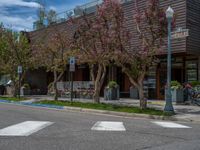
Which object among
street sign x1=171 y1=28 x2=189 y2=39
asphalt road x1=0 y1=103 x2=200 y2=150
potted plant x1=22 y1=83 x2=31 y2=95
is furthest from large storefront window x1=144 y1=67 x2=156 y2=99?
asphalt road x1=0 y1=103 x2=200 y2=150

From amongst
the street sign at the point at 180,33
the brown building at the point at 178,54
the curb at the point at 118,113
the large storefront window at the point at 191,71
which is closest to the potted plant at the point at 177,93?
the brown building at the point at 178,54

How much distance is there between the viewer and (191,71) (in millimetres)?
25000

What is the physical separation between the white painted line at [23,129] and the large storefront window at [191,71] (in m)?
14.8

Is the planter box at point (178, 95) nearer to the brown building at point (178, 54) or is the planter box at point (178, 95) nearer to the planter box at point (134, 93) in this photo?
the brown building at point (178, 54)

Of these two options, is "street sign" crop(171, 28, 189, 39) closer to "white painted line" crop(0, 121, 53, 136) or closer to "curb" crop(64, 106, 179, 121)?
"curb" crop(64, 106, 179, 121)

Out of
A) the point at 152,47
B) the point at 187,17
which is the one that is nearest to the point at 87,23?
the point at 152,47

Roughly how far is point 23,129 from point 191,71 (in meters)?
16.7

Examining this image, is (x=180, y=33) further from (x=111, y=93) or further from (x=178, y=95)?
(x=111, y=93)

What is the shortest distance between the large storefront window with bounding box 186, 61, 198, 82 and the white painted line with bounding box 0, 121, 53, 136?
14826mm

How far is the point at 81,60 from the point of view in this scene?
891 inches

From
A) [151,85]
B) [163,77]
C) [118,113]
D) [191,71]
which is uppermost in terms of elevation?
[191,71]

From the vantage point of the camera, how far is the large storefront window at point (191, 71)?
2472 cm

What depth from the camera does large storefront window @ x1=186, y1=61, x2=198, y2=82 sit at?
2472cm

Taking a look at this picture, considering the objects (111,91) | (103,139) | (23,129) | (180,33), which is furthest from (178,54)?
(103,139)
